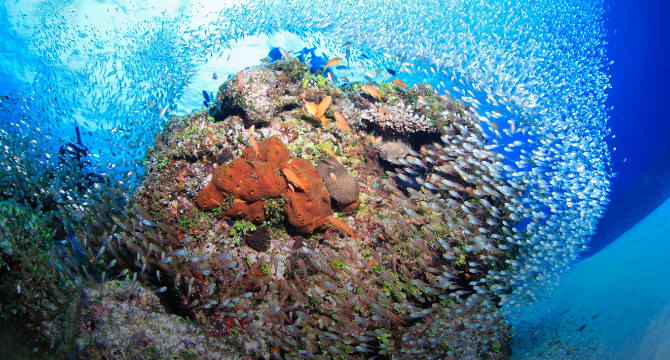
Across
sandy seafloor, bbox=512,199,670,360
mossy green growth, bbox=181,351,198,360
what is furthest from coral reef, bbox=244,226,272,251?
sandy seafloor, bbox=512,199,670,360

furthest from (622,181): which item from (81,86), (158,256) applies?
(81,86)

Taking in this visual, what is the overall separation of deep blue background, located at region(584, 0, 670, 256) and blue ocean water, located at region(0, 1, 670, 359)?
73 millimetres

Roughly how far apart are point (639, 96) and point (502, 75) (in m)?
12.7

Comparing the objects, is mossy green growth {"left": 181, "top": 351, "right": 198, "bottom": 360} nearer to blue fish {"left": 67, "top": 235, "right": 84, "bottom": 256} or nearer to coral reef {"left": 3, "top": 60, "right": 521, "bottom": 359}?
coral reef {"left": 3, "top": 60, "right": 521, "bottom": 359}

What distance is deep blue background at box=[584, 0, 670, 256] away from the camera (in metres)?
15.0

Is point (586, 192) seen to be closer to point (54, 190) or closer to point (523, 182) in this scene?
point (523, 182)

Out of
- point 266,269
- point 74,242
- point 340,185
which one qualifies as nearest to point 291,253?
point 266,269

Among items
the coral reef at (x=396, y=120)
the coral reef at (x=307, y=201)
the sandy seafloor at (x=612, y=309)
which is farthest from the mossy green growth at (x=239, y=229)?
the sandy seafloor at (x=612, y=309)

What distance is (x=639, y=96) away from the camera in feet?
52.2

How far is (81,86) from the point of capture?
849 inches

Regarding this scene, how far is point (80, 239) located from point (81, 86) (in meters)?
23.9

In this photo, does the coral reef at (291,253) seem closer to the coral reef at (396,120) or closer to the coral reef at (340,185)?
the coral reef at (340,185)

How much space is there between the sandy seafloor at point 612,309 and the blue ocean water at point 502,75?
164 mm

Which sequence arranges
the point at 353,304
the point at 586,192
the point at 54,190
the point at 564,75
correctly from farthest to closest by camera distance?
the point at 564,75, the point at 586,192, the point at 54,190, the point at 353,304
